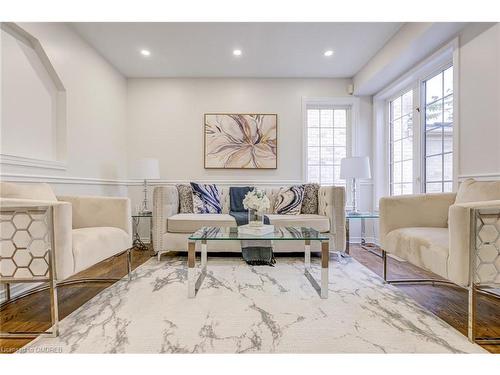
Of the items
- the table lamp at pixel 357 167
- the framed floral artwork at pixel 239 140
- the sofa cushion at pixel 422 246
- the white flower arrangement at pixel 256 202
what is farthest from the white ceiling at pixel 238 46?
the sofa cushion at pixel 422 246

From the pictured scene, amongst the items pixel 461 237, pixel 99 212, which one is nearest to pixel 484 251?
pixel 461 237

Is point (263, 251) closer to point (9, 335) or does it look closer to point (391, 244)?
point (391, 244)

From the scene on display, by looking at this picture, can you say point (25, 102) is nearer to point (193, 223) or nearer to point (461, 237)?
point (193, 223)

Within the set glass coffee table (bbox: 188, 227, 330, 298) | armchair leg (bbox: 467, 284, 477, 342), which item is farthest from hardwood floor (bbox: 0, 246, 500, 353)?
glass coffee table (bbox: 188, 227, 330, 298)

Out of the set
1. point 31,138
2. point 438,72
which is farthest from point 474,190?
point 31,138

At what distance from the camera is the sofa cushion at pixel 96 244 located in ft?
4.96

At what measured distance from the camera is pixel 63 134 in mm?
2471

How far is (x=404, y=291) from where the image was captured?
1883mm

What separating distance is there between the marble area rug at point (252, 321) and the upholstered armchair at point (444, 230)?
293mm

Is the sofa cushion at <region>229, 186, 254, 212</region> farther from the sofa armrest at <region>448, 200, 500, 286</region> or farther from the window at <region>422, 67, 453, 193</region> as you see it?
the sofa armrest at <region>448, 200, 500, 286</region>

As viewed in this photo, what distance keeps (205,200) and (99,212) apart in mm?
1283

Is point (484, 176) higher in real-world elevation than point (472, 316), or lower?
higher

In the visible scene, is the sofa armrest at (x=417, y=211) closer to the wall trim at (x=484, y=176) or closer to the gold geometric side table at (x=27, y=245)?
the wall trim at (x=484, y=176)

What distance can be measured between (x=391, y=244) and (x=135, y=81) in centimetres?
372
